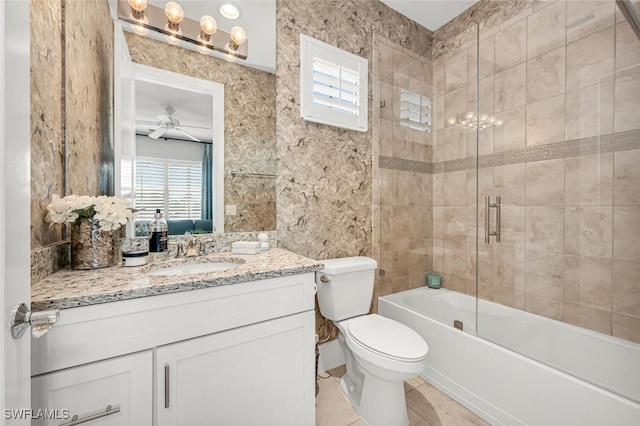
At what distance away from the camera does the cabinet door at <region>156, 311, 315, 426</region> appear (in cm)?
91

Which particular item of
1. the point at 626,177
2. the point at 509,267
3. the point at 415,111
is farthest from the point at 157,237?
the point at 626,177

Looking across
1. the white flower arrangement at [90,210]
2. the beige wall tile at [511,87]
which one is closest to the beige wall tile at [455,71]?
the beige wall tile at [511,87]

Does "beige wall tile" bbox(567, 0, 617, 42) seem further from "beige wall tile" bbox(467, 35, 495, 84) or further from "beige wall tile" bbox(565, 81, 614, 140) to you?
"beige wall tile" bbox(467, 35, 495, 84)

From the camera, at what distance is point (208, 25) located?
1480 millimetres

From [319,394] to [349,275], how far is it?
75 centimetres

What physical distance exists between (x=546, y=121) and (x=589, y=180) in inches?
18.0

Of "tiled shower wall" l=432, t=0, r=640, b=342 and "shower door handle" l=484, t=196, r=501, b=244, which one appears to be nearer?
"tiled shower wall" l=432, t=0, r=640, b=342

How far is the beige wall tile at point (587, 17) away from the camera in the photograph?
1.46 meters

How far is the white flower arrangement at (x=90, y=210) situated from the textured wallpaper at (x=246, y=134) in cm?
54

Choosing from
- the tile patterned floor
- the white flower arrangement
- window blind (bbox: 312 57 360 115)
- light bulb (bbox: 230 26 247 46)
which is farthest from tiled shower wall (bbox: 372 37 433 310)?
the white flower arrangement

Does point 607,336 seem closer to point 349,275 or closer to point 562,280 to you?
point 562,280

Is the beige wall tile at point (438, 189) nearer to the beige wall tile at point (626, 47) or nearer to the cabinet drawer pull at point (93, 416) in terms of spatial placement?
the beige wall tile at point (626, 47)

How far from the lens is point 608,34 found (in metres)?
1.47

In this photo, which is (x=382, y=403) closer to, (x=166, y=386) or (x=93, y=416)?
(x=166, y=386)
